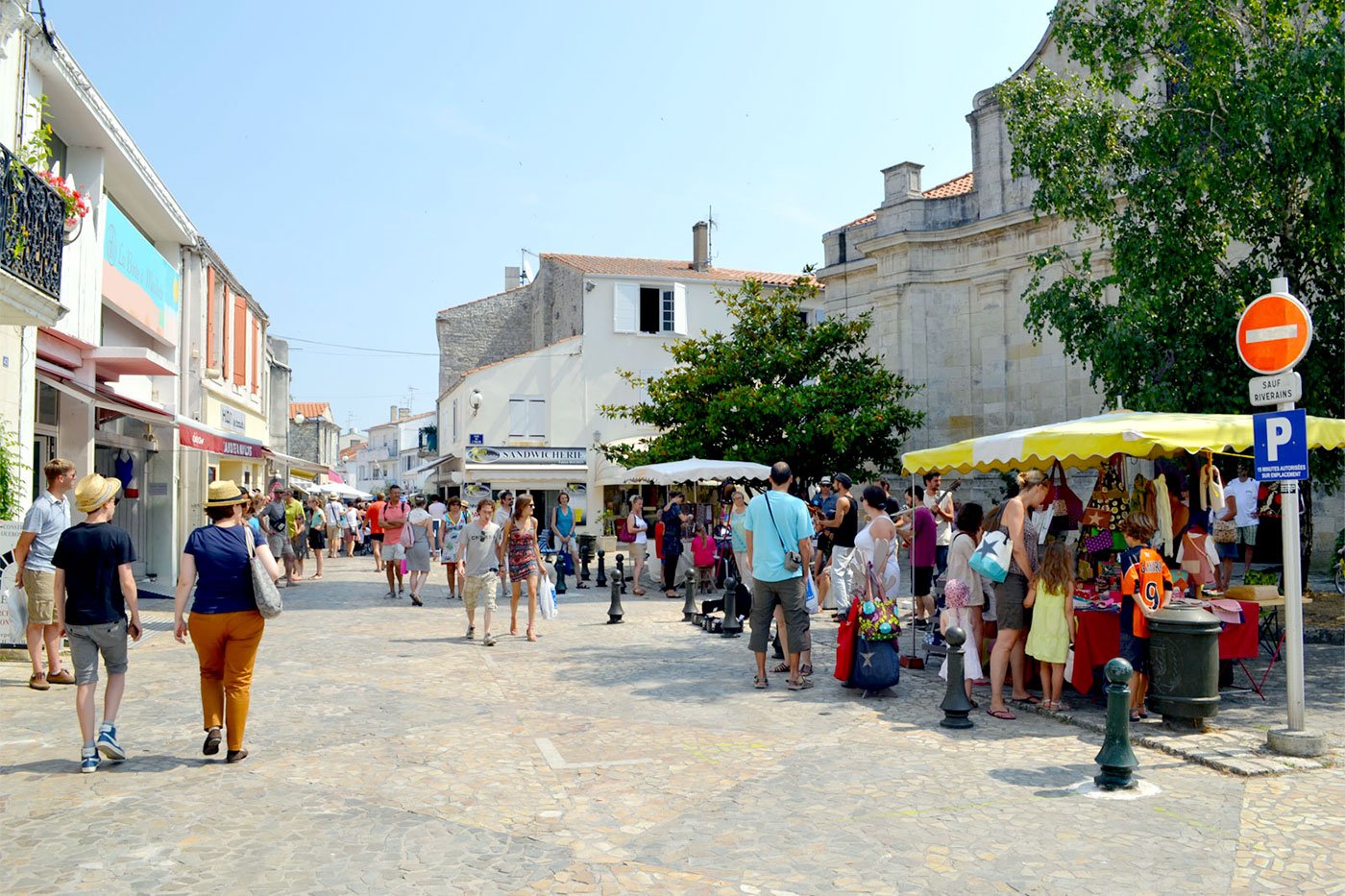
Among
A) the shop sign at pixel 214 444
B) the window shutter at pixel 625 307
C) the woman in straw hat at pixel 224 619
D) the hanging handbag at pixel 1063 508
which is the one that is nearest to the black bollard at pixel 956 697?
the hanging handbag at pixel 1063 508

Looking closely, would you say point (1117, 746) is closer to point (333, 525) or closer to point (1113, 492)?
point (1113, 492)

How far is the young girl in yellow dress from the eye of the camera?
7.54m

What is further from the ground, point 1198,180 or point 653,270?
point 653,270

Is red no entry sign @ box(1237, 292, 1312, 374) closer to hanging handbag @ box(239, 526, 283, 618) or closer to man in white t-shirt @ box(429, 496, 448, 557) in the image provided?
hanging handbag @ box(239, 526, 283, 618)

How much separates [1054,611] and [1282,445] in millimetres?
1905

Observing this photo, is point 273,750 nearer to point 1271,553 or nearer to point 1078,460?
point 1078,460

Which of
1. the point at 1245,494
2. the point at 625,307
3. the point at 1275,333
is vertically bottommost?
the point at 1245,494

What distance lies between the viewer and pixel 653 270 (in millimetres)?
37281

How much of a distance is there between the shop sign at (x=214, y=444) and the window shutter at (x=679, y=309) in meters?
19.0

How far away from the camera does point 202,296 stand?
21234 mm

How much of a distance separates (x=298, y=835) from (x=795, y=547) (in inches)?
187

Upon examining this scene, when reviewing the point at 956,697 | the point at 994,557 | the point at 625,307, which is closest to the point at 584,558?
the point at 994,557

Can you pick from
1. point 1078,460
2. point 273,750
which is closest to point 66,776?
point 273,750

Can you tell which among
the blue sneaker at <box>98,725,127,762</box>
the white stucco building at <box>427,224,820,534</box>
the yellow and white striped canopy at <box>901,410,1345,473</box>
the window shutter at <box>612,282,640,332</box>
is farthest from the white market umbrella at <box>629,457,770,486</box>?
the window shutter at <box>612,282,640,332</box>
